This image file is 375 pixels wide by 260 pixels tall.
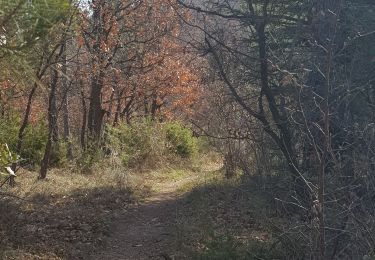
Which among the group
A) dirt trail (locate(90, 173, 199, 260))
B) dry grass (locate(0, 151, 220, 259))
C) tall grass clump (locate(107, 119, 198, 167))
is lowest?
dirt trail (locate(90, 173, 199, 260))

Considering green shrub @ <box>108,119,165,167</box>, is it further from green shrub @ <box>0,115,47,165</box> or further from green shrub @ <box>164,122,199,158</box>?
green shrub @ <box>0,115,47,165</box>

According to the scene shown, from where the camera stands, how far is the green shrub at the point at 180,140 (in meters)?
20.8

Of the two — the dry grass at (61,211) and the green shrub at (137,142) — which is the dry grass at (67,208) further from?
the green shrub at (137,142)

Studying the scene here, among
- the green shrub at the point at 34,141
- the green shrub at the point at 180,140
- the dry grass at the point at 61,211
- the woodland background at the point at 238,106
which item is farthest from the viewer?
the green shrub at the point at 180,140

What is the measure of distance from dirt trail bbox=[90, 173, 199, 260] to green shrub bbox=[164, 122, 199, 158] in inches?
301

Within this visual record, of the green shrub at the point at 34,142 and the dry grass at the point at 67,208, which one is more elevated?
the green shrub at the point at 34,142

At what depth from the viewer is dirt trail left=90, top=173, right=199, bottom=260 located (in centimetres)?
849

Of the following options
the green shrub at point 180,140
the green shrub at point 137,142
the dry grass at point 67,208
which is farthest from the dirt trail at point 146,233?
the green shrub at point 180,140

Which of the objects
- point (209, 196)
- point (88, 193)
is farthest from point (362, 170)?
point (88, 193)

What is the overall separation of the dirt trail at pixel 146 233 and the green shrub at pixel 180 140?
25.1ft

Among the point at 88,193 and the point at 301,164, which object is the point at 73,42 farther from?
the point at 301,164

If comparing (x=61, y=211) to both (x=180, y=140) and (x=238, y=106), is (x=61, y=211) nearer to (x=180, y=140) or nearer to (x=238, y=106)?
(x=238, y=106)

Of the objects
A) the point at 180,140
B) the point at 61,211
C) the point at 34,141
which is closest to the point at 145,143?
the point at 180,140

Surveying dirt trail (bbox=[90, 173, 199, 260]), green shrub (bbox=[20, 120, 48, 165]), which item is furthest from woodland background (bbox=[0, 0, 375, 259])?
dirt trail (bbox=[90, 173, 199, 260])
